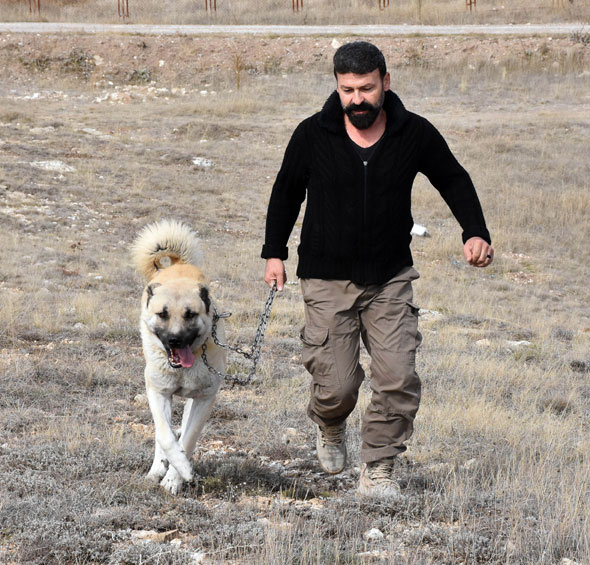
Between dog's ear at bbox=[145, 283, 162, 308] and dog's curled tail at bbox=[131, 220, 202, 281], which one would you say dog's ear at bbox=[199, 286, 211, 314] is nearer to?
dog's ear at bbox=[145, 283, 162, 308]

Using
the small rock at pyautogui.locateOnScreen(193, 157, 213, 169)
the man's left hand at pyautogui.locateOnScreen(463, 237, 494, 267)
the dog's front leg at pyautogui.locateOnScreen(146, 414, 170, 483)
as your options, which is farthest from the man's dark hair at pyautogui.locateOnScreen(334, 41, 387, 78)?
the small rock at pyautogui.locateOnScreen(193, 157, 213, 169)

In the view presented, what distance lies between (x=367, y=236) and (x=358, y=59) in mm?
812

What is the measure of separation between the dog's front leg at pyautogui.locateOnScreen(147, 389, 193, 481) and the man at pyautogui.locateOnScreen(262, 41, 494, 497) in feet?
2.43

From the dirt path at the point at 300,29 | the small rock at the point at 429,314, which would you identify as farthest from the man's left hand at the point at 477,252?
the dirt path at the point at 300,29

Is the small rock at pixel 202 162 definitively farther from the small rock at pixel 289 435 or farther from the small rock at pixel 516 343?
the small rock at pixel 289 435

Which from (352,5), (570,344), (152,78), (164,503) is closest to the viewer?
(164,503)

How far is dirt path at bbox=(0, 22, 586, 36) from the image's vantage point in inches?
1144

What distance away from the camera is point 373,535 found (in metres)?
3.50

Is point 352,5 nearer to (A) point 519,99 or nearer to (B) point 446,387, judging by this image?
(A) point 519,99

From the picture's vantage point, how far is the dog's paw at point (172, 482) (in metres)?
4.04

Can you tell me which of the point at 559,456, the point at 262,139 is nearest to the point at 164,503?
the point at 559,456

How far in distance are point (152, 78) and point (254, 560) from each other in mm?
24592

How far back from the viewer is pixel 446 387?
6539 mm

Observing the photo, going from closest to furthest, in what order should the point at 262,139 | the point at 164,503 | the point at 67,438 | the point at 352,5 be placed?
1. the point at 164,503
2. the point at 67,438
3. the point at 262,139
4. the point at 352,5
